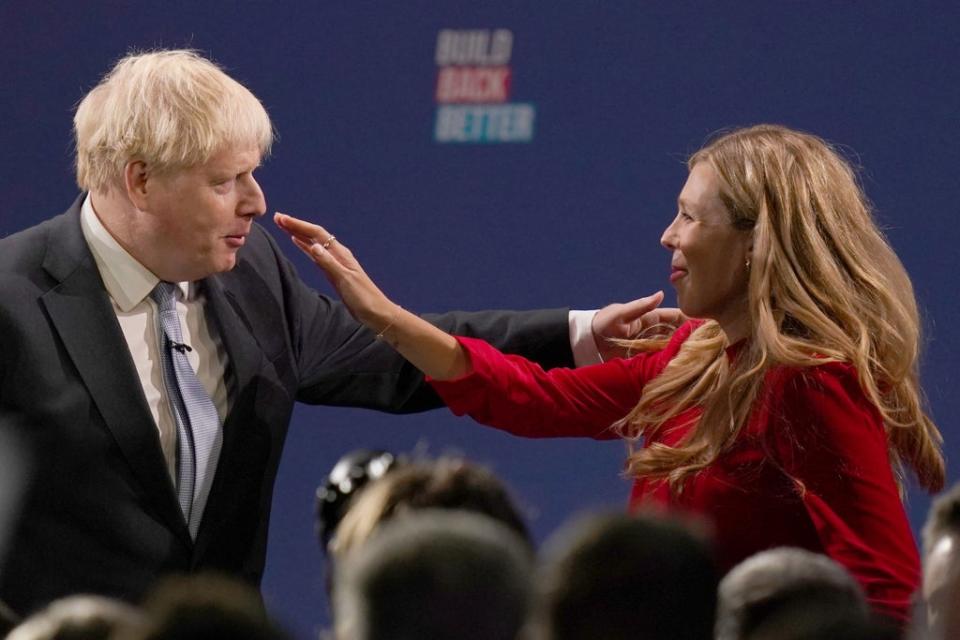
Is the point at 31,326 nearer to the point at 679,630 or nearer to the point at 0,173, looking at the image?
the point at 679,630

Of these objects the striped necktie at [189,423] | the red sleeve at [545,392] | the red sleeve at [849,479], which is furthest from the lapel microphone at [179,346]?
the red sleeve at [849,479]

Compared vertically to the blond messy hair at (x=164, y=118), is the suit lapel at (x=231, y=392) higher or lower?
lower

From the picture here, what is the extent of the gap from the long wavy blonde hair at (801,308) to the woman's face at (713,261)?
2 centimetres

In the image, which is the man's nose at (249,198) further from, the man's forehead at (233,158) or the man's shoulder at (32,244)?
the man's shoulder at (32,244)

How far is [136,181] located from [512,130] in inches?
44.4

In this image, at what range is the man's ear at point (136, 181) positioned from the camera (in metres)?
2.12

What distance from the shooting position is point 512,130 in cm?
311

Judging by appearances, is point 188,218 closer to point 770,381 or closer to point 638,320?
point 638,320

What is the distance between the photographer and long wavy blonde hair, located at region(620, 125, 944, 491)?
6.02 ft

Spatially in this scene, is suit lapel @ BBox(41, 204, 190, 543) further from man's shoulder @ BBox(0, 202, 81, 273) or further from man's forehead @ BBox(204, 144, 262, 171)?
man's forehead @ BBox(204, 144, 262, 171)

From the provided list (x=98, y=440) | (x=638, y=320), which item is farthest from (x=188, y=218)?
(x=638, y=320)

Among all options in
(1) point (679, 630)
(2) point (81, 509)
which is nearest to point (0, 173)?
(2) point (81, 509)

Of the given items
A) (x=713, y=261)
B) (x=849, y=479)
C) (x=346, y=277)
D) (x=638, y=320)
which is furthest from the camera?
(x=638, y=320)

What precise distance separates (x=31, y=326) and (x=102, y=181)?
23 centimetres
